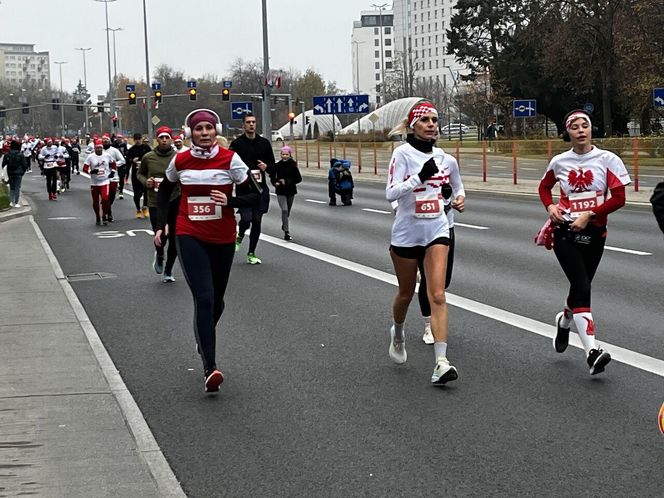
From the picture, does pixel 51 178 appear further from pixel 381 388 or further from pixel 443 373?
pixel 443 373

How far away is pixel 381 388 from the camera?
7.48 meters

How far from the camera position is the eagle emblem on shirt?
7.75 meters

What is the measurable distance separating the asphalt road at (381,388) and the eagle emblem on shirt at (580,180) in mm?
1261

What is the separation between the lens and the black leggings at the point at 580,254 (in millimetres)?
7742

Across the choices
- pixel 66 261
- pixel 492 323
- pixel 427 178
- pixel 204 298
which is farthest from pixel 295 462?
pixel 66 261

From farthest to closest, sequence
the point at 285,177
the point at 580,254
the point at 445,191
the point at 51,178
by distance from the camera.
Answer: the point at 51,178 → the point at 285,177 → the point at 580,254 → the point at 445,191

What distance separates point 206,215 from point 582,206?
101 inches

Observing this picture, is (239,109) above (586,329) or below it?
above

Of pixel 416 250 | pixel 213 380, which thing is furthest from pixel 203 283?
pixel 416 250

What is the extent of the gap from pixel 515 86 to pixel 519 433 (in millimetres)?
72598

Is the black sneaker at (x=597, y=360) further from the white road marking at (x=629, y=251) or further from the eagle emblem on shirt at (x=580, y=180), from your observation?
the white road marking at (x=629, y=251)

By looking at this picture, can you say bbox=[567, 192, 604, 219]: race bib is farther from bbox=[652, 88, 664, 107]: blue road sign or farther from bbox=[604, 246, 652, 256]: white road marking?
bbox=[652, 88, 664, 107]: blue road sign

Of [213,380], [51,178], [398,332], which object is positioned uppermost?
[51,178]

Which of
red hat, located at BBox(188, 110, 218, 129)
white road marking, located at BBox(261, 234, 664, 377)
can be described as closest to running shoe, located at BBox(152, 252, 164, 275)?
white road marking, located at BBox(261, 234, 664, 377)
